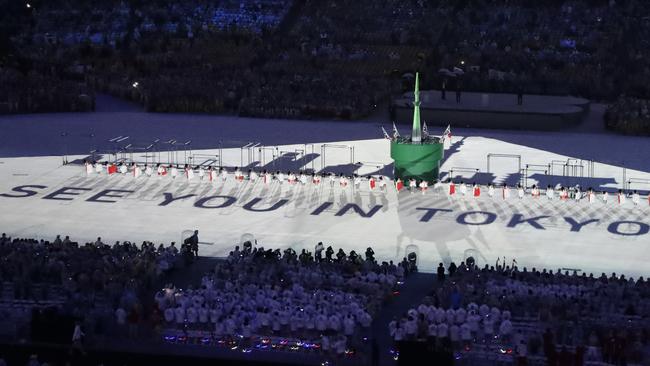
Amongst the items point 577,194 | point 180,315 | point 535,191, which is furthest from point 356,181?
point 180,315

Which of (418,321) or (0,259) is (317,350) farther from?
(0,259)

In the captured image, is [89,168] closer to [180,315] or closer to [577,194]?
[577,194]

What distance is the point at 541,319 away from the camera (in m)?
30.0

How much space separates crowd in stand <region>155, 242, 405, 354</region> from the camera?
2994 cm

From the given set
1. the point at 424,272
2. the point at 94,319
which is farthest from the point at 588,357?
the point at 94,319

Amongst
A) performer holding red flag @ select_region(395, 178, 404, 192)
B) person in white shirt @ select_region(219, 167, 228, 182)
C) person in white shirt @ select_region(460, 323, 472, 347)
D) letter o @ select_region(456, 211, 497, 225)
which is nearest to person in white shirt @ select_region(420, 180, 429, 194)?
performer holding red flag @ select_region(395, 178, 404, 192)

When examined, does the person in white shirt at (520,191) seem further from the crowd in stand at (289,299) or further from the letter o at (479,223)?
the crowd in stand at (289,299)

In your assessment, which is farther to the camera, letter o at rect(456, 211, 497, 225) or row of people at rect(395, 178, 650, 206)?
row of people at rect(395, 178, 650, 206)

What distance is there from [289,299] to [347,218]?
416 inches

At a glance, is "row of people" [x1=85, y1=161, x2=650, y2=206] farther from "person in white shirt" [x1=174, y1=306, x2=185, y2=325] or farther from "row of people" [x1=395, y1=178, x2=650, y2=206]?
"person in white shirt" [x1=174, y1=306, x2=185, y2=325]

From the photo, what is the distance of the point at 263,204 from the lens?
141 ft

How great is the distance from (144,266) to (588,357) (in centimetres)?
1140

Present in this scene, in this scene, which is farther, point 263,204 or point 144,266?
point 263,204

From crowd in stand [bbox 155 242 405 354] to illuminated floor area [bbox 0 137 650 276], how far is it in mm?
3021
